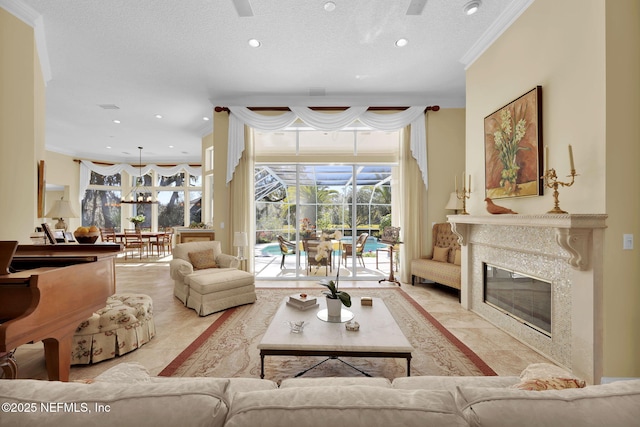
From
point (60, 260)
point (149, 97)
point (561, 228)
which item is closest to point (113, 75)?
point (149, 97)

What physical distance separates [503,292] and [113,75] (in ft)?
20.0

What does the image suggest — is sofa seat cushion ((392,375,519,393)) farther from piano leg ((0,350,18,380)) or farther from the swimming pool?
the swimming pool

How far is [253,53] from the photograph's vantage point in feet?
11.6

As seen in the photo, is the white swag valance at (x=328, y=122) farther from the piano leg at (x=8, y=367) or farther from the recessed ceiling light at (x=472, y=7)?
the piano leg at (x=8, y=367)

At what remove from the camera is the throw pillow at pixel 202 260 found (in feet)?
13.1

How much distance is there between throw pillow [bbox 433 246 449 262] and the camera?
Result: 4.54 meters

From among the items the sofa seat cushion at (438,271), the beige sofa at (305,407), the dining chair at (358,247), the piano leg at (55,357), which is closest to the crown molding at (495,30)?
the sofa seat cushion at (438,271)

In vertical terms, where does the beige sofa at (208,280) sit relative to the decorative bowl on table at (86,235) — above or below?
below

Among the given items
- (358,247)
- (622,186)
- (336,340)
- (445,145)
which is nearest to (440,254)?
(358,247)

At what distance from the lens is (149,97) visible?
4.82 metres

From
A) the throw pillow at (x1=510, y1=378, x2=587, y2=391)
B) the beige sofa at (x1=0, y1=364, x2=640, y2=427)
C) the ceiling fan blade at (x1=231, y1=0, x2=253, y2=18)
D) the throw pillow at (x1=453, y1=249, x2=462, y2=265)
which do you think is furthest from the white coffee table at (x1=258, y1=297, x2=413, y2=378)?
the ceiling fan blade at (x1=231, y1=0, x2=253, y2=18)

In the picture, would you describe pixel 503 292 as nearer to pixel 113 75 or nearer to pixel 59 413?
pixel 59 413

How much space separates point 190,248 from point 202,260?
273 millimetres

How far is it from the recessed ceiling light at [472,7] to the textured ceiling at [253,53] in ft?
0.22
